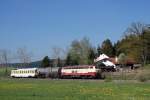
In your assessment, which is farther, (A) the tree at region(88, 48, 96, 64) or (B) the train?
(A) the tree at region(88, 48, 96, 64)

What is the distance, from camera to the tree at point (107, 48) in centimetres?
18411

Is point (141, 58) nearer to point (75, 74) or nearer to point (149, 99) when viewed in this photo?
point (75, 74)

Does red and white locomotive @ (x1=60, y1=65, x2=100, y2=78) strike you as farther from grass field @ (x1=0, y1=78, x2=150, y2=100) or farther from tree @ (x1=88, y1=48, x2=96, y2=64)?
tree @ (x1=88, y1=48, x2=96, y2=64)

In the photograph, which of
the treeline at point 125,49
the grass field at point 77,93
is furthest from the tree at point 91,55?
the grass field at point 77,93

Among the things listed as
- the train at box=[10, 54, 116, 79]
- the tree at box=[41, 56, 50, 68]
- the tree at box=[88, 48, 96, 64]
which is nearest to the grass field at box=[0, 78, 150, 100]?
the train at box=[10, 54, 116, 79]

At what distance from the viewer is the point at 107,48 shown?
189500 mm

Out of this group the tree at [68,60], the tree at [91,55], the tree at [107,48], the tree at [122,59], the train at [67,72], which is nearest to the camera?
the train at [67,72]

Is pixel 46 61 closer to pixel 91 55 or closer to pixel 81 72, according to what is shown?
pixel 91 55

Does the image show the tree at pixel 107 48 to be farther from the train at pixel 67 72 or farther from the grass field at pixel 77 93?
the grass field at pixel 77 93

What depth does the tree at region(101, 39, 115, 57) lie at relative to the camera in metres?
184

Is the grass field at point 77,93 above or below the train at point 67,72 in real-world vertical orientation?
below

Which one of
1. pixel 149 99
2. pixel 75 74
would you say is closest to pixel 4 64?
pixel 75 74

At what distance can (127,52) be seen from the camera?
145625 millimetres

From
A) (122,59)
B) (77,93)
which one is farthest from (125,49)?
(77,93)
